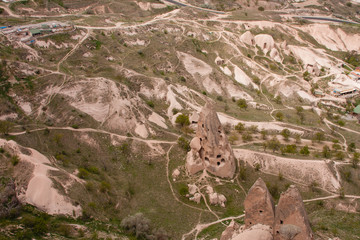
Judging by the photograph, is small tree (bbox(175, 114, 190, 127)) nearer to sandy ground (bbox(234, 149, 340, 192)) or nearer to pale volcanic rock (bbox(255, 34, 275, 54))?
sandy ground (bbox(234, 149, 340, 192))

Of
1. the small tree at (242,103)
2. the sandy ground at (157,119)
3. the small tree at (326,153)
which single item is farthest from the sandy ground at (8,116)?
the small tree at (326,153)

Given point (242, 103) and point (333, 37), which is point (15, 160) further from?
point (333, 37)

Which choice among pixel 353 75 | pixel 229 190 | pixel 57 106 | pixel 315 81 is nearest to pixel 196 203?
pixel 229 190

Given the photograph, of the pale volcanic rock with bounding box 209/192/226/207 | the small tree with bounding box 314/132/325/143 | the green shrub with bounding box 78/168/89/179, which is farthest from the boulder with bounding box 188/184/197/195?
the small tree with bounding box 314/132/325/143

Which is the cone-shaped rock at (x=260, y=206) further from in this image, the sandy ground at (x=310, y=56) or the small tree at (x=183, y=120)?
the sandy ground at (x=310, y=56)

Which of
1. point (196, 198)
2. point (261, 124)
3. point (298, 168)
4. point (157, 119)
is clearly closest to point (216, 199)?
point (196, 198)

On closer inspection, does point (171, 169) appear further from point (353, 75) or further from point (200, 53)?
point (353, 75)
